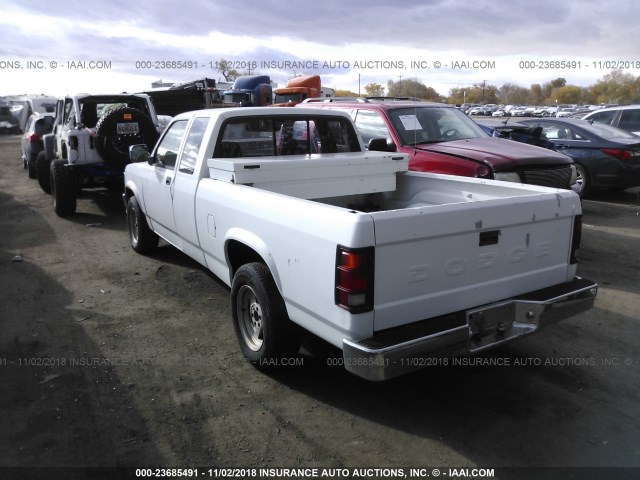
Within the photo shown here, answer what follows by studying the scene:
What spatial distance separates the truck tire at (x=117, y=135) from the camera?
28.4ft

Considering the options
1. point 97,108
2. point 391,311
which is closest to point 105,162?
point 97,108

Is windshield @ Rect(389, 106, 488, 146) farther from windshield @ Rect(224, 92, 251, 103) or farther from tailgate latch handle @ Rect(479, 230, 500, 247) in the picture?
windshield @ Rect(224, 92, 251, 103)

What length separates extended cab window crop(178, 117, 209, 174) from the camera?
4.72m

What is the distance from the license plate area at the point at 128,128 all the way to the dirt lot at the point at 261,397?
4.00 meters

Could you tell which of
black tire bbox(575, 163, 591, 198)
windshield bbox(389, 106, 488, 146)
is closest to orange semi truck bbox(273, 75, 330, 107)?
black tire bbox(575, 163, 591, 198)

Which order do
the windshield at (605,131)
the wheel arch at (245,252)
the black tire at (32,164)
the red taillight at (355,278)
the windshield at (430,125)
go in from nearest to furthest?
the red taillight at (355,278) → the wheel arch at (245,252) → the windshield at (430,125) → the windshield at (605,131) → the black tire at (32,164)

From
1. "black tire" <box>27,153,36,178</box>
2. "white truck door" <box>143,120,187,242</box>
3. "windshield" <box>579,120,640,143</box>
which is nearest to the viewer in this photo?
"white truck door" <box>143,120,187,242</box>

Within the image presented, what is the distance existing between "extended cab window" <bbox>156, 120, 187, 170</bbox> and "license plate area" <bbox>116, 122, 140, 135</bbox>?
3.53m

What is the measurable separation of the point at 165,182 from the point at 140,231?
1.53m

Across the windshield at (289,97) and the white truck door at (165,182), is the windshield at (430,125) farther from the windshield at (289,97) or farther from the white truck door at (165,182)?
the windshield at (289,97)

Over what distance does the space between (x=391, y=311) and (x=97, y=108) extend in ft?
28.7

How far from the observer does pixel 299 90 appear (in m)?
20.5

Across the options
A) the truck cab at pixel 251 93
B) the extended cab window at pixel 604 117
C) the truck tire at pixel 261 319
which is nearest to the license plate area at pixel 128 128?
the truck tire at pixel 261 319

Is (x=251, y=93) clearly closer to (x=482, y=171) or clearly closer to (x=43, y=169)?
(x=43, y=169)
